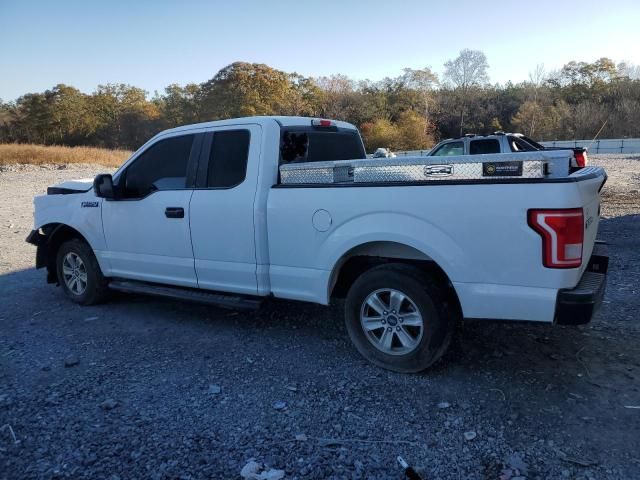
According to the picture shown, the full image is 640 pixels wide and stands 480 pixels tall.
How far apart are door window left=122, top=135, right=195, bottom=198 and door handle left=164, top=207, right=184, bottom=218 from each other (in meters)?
0.23

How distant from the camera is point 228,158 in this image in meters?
4.54

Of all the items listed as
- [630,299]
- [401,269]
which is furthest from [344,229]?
[630,299]

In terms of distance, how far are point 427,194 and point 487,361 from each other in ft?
5.07

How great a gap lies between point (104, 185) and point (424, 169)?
3.33m

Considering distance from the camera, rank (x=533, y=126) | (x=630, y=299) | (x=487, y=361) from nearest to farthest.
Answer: (x=487, y=361) → (x=630, y=299) → (x=533, y=126)

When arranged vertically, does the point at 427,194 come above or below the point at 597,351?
above

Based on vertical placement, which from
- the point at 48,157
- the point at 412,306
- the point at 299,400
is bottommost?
the point at 299,400

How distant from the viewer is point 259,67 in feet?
175

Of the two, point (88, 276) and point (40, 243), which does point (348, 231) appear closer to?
point (88, 276)

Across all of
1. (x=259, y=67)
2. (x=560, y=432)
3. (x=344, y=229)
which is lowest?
(x=560, y=432)

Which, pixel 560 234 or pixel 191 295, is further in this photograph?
pixel 191 295

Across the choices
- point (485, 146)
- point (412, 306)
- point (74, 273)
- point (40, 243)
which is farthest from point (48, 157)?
point (412, 306)

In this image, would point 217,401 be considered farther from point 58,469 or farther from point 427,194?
point 427,194

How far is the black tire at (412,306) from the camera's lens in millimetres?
3539
